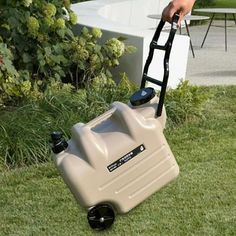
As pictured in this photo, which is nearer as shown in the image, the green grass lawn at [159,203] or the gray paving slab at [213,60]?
the green grass lawn at [159,203]

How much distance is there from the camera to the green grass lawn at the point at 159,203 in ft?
13.3

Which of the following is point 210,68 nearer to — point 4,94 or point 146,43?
point 146,43

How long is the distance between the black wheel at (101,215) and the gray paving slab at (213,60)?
575 centimetres

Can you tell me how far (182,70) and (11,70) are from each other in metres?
2.28

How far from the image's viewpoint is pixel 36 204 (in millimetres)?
4406

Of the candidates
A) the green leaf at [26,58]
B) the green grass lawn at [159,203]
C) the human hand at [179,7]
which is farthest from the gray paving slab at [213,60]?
the human hand at [179,7]

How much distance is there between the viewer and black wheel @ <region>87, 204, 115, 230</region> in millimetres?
2734

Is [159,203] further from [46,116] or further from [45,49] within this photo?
[45,49]

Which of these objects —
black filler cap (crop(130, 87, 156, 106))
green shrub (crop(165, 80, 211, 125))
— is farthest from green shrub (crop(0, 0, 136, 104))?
black filler cap (crop(130, 87, 156, 106))

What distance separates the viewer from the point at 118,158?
273cm

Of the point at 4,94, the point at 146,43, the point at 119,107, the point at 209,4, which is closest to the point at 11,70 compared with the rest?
the point at 4,94

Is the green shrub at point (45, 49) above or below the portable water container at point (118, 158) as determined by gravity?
below

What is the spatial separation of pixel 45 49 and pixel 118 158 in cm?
402

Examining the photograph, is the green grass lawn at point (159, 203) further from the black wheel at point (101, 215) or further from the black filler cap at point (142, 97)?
Answer: the black filler cap at point (142, 97)
